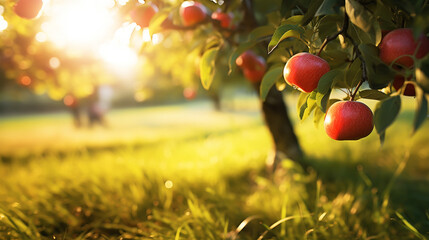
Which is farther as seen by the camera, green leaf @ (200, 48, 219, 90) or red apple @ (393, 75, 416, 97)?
green leaf @ (200, 48, 219, 90)

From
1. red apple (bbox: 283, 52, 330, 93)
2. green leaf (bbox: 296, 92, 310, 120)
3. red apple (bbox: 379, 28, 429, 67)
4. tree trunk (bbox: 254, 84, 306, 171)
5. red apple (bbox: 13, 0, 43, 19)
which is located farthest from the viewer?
tree trunk (bbox: 254, 84, 306, 171)

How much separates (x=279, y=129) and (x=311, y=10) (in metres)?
1.51

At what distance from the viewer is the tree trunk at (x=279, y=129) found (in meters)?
2.19

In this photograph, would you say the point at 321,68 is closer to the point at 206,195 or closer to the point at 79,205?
the point at 206,195

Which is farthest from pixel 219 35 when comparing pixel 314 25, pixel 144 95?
pixel 144 95

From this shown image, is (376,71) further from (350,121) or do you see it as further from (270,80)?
(270,80)

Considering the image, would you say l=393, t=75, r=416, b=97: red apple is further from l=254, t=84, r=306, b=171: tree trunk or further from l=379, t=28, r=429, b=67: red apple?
l=254, t=84, r=306, b=171: tree trunk

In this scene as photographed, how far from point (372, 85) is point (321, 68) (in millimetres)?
134

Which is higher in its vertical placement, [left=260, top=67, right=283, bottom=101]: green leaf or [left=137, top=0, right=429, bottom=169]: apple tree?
[left=137, top=0, right=429, bottom=169]: apple tree

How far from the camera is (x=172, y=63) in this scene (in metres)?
3.15

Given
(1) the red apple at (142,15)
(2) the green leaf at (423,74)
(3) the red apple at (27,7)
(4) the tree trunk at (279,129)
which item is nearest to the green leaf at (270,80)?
(2) the green leaf at (423,74)

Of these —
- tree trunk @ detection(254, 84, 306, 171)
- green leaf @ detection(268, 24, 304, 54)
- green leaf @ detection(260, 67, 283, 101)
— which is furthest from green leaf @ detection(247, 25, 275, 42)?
tree trunk @ detection(254, 84, 306, 171)

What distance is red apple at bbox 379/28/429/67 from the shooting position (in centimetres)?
65

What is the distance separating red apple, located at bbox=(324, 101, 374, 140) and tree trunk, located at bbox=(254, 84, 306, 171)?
1371 millimetres
